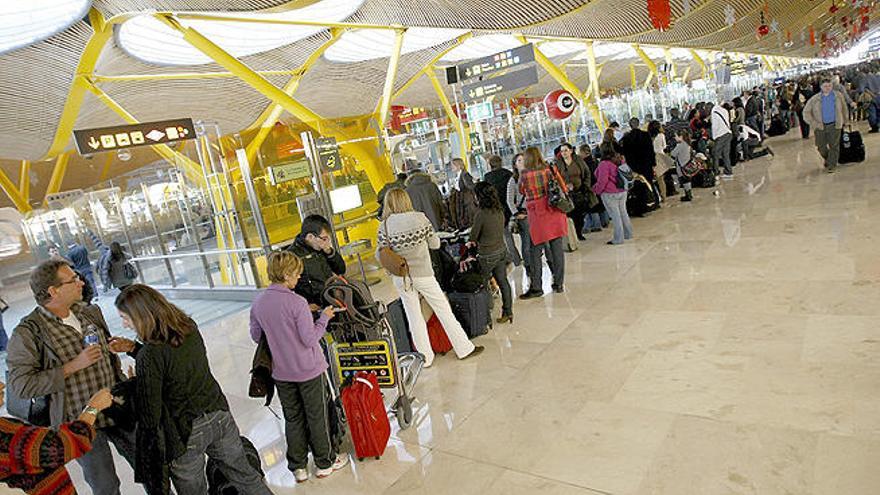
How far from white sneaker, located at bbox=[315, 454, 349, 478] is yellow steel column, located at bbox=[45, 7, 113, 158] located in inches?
481

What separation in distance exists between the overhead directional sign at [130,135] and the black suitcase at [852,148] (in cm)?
1148

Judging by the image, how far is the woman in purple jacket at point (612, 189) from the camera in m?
8.29

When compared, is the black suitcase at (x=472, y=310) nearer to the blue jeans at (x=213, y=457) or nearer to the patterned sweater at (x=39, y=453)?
the blue jeans at (x=213, y=457)

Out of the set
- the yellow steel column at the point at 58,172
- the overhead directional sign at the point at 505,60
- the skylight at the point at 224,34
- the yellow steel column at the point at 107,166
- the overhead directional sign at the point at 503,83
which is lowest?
the overhead directional sign at the point at 503,83

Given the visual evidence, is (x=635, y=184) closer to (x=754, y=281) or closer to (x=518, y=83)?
(x=518, y=83)

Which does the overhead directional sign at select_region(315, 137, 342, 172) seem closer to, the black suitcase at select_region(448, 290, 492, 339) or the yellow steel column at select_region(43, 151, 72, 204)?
the black suitcase at select_region(448, 290, 492, 339)

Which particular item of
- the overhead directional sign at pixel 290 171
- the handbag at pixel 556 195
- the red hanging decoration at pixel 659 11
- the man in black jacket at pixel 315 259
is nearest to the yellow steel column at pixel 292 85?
the overhead directional sign at pixel 290 171

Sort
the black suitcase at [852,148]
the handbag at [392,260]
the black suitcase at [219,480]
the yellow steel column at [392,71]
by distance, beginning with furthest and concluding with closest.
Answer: the yellow steel column at [392,71] → the black suitcase at [852,148] → the handbag at [392,260] → the black suitcase at [219,480]

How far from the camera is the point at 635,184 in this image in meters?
10.2

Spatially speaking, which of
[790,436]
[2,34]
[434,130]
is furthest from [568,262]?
[2,34]

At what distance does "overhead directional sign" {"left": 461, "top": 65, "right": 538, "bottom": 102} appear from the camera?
422 inches

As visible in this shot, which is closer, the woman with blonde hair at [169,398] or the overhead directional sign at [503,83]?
the woman with blonde hair at [169,398]

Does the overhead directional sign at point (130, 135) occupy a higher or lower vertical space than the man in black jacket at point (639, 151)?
higher

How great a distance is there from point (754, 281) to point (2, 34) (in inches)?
591
